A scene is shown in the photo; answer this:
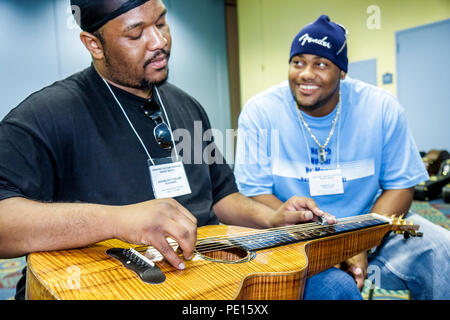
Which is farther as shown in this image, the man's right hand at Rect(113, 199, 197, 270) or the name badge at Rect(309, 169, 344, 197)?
the name badge at Rect(309, 169, 344, 197)

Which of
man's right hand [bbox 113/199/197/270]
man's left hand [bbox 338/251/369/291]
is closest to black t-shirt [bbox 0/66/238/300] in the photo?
man's right hand [bbox 113/199/197/270]

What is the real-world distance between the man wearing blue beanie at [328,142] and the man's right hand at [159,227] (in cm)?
91

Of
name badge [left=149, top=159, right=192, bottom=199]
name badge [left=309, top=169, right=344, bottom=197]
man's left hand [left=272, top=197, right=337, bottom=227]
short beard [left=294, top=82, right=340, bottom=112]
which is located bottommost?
man's left hand [left=272, top=197, right=337, bottom=227]

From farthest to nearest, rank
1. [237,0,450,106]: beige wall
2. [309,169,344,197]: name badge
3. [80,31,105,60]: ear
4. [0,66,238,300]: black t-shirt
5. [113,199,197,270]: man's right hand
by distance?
1. [237,0,450,106]: beige wall
2. [309,169,344,197]: name badge
3. [80,31,105,60]: ear
4. [0,66,238,300]: black t-shirt
5. [113,199,197,270]: man's right hand

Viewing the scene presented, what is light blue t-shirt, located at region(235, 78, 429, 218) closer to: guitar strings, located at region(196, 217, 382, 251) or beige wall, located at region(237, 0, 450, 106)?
guitar strings, located at region(196, 217, 382, 251)

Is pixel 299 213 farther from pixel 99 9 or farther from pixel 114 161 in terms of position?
pixel 99 9

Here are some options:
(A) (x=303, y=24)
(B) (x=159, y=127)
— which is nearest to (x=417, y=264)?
(B) (x=159, y=127)

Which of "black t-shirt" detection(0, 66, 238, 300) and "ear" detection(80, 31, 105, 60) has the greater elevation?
"ear" detection(80, 31, 105, 60)

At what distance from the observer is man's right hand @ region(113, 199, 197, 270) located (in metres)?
0.86

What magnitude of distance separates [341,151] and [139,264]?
1.26 m

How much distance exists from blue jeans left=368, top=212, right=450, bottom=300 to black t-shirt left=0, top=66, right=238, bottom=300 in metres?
0.77

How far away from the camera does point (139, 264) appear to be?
Result: 0.86m

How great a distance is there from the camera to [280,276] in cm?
91
